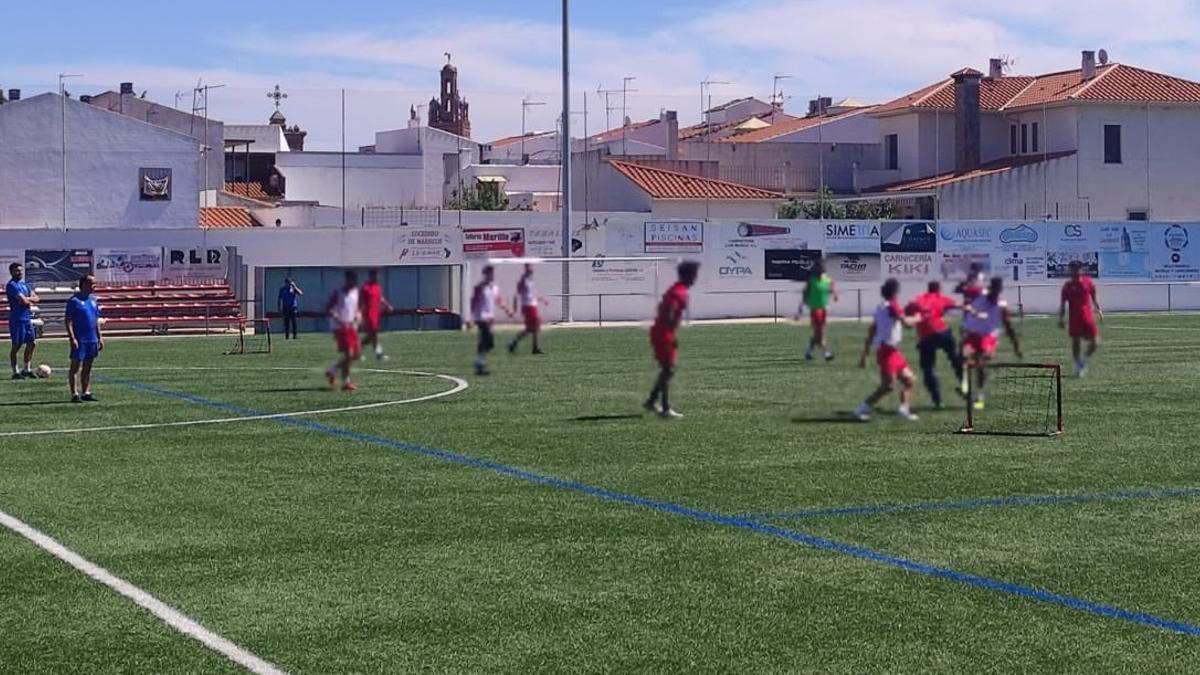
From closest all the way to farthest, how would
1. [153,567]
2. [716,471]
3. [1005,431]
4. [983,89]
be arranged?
1. [983,89]
2. [153,567]
3. [716,471]
4. [1005,431]

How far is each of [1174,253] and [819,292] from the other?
114 inches

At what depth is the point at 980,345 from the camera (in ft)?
18.6

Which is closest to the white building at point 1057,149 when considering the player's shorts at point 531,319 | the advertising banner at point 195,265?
the player's shorts at point 531,319

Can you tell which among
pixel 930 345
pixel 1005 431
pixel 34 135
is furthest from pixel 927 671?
pixel 34 135

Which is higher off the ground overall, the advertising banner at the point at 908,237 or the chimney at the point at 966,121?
the chimney at the point at 966,121

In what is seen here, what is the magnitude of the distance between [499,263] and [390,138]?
15.8ft

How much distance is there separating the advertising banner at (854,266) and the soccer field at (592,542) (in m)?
16.5

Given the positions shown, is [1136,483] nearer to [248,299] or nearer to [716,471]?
[716,471]

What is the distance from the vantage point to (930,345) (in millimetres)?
5707

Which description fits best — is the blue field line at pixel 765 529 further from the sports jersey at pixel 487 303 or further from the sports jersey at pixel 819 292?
the sports jersey at pixel 487 303

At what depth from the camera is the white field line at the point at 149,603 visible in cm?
3891

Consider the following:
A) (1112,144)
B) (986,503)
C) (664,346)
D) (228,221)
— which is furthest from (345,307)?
(986,503)

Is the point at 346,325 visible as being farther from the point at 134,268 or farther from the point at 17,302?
the point at 134,268

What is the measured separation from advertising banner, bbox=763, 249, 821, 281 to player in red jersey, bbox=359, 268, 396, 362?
1.48m
